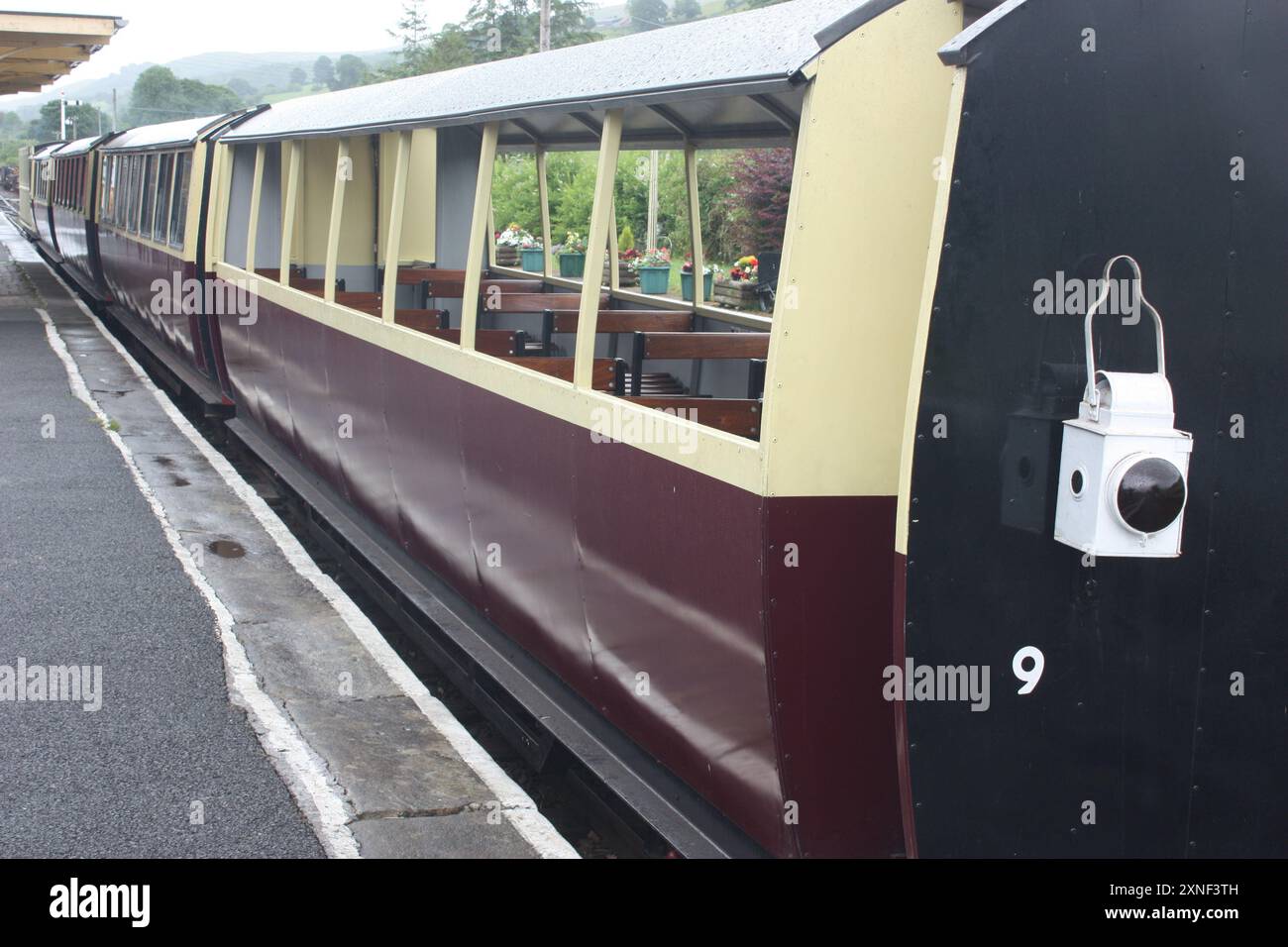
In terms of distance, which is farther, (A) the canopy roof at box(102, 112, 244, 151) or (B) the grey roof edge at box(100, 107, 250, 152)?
(A) the canopy roof at box(102, 112, 244, 151)

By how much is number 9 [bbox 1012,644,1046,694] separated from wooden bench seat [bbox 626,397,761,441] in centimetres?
128

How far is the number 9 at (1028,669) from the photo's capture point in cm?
326

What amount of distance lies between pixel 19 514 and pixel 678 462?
6.06 m

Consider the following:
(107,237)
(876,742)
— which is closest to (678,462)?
(876,742)

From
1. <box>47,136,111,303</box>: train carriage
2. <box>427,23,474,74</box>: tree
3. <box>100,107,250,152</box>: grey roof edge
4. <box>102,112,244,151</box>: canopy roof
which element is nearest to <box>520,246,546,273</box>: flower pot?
<box>100,107,250,152</box>: grey roof edge

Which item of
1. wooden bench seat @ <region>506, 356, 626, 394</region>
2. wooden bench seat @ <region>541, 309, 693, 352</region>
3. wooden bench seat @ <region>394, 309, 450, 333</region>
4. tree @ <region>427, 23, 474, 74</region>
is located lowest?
wooden bench seat @ <region>506, 356, 626, 394</region>

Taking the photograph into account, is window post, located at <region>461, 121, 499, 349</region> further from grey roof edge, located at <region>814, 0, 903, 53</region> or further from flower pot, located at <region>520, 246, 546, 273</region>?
flower pot, located at <region>520, 246, 546, 273</region>

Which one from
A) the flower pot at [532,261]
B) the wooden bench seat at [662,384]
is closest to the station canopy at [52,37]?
the flower pot at [532,261]

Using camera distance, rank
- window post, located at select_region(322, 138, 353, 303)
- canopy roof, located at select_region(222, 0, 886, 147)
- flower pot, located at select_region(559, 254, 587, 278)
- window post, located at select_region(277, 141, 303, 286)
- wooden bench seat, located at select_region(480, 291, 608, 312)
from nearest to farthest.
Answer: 1. canopy roof, located at select_region(222, 0, 886, 147)
2. wooden bench seat, located at select_region(480, 291, 608, 312)
3. window post, located at select_region(322, 138, 353, 303)
4. window post, located at select_region(277, 141, 303, 286)
5. flower pot, located at select_region(559, 254, 587, 278)

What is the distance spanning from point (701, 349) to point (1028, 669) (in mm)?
2152

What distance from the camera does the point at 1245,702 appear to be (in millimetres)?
3428

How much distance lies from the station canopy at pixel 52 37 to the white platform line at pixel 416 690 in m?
12.1

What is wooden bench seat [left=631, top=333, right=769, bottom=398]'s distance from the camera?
16.1ft

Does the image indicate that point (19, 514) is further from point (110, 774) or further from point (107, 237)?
point (107, 237)
